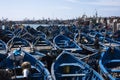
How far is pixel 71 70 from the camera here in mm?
16766

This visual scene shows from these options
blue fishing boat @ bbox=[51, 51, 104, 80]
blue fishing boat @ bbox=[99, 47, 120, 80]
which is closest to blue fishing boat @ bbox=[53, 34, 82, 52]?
blue fishing boat @ bbox=[99, 47, 120, 80]

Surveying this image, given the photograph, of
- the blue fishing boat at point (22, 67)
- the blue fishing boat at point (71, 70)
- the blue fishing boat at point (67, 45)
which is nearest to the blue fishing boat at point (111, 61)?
the blue fishing boat at point (71, 70)

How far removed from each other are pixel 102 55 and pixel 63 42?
40.9 feet

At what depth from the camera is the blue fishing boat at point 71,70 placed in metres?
14.4

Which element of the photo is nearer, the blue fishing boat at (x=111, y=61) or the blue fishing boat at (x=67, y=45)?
the blue fishing boat at (x=111, y=61)

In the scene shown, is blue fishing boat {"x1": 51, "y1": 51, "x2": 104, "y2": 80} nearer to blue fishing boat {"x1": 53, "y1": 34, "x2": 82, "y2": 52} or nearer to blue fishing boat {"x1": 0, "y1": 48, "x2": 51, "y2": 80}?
blue fishing boat {"x1": 0, "y1": 48, "x2": 51, "y2": 80}

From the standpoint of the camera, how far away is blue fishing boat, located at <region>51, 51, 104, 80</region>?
1444 centimetres

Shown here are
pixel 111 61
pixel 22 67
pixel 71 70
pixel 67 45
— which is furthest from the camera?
pixel 67 45

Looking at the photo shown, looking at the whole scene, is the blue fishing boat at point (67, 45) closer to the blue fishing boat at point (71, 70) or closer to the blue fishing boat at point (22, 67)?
the blue fishing boat at point (71, 70)

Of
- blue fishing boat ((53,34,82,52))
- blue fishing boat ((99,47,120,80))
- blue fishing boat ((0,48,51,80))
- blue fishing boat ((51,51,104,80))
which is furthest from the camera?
blue fishing boat ((53,34,82,52))

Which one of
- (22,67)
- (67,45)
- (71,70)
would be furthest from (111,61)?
(67,45)

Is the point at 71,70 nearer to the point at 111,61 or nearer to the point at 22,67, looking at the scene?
the point at 111,61

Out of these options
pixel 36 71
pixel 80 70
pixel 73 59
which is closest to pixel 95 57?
pixel 73 59

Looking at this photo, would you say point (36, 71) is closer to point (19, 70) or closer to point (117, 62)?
point (19, 70)
